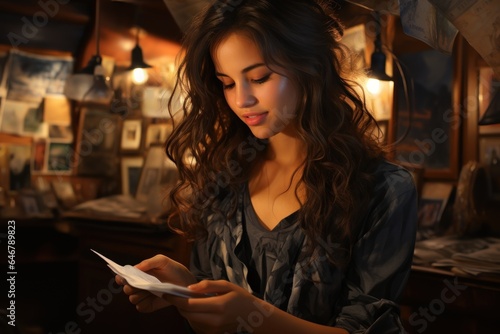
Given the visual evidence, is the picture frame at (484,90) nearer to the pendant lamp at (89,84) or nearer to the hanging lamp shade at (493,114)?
the hanging lamp shade at (493,114)

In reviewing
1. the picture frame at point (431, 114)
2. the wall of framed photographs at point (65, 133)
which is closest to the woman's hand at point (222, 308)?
the picture frame at point (431, 114)

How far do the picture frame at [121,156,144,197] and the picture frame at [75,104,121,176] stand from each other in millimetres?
63

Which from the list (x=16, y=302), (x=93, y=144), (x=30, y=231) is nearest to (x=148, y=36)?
(x=93, y=144)

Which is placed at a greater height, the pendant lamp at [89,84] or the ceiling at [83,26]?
the ceiling at [83,26]

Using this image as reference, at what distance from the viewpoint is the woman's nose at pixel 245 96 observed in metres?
1.62

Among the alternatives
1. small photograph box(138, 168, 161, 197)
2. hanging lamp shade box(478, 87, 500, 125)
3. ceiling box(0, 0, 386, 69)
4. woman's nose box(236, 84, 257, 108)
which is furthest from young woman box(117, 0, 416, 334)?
small photograph box(138, 168, 161, 197)

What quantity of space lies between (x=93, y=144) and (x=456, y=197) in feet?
8.21

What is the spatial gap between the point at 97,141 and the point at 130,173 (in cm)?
33

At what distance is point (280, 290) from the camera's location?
168 cm

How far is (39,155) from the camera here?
399 cm

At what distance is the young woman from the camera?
1.58 metres

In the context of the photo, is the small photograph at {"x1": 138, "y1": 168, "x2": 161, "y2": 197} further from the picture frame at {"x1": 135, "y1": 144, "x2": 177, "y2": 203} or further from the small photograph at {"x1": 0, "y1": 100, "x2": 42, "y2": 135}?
the small photograph at {"x1": 0, "y1": 100, "x2": 42, "y2": 135}

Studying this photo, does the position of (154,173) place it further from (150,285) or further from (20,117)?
(150,285)

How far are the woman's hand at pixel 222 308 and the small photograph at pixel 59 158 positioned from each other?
2.90m
